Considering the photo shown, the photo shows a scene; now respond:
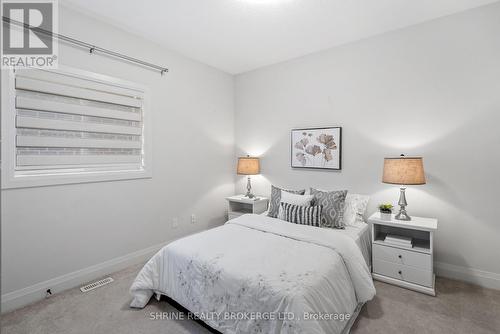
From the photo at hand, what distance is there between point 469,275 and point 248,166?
2.68 meters

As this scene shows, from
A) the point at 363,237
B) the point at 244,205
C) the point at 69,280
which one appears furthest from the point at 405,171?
the point at 69,280

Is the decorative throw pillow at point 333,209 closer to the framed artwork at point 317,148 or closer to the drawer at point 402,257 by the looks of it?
the drawer at point 402,257

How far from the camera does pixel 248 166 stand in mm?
3559

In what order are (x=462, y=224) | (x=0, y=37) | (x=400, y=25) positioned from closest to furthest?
(x=0, y=37), (x=462, y=224), (x=400, y=25)

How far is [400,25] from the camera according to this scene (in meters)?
2.58

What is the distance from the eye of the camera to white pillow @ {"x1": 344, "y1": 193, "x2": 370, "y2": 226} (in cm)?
264

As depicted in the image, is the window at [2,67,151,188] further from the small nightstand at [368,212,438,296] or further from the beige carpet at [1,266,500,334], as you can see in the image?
the small nightstand at [368,212,438,296]

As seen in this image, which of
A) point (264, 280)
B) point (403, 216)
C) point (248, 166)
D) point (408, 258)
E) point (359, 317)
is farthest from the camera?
point (248, 166)

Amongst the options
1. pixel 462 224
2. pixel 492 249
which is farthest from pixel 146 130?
pixel 492 249

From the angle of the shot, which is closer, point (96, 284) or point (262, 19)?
point (96, 284)

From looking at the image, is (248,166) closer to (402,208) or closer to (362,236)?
(362,236)

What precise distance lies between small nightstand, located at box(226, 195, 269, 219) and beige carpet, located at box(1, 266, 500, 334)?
5.49 feet

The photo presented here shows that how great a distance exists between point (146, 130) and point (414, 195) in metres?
3.08

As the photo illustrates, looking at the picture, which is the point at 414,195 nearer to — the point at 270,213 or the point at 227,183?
the point at 270,213
